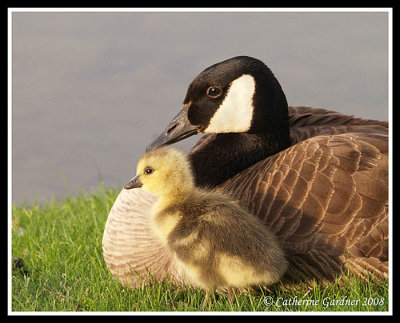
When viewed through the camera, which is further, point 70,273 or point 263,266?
point 70,273

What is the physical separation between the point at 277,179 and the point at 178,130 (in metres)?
0.93

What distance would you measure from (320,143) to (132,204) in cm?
150

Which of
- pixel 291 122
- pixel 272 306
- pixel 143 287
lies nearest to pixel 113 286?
pixel 143 287

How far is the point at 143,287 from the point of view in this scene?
4.43 m

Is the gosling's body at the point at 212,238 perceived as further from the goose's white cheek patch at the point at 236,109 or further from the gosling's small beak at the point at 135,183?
the goose's white cheek patch at the point at 236,109

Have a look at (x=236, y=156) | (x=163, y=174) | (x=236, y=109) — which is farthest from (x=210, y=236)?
(x=236, y=109)

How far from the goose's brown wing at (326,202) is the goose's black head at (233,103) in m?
0.48

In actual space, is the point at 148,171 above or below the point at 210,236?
above

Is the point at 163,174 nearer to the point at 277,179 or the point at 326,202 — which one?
the point at 277,179

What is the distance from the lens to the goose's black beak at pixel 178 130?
4.57m

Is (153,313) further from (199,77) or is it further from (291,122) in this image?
(291,122)

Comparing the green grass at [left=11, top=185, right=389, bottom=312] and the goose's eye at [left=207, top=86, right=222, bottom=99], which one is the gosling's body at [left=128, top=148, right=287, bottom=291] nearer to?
the green grass at [left=11, top=185, right=389, bottom=312]

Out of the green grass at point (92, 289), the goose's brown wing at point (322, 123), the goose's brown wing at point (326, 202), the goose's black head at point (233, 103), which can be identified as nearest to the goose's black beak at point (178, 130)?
the goose's black head at point (233, 103)

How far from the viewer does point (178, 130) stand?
4.62 meters
